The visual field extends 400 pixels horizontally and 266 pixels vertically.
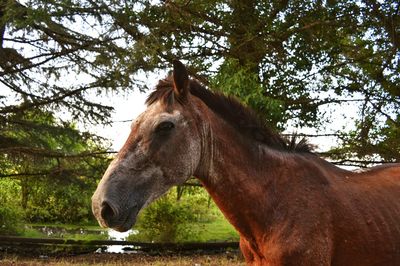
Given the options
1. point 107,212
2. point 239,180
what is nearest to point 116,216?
point 107,212

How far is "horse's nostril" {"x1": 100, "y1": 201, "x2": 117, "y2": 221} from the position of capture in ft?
8.32

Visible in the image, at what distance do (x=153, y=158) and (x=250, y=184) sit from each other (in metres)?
0.71

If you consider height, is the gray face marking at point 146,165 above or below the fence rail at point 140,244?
above

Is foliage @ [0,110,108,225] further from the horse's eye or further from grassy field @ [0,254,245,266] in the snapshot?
the horse's eye

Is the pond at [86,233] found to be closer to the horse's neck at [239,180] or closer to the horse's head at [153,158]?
the horse's neck at [239,180]

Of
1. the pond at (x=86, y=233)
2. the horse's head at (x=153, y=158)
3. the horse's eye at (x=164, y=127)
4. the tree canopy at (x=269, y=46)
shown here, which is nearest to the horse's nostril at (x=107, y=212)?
the horse's head at (x=153, y=158)

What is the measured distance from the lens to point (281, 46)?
8.63 metres

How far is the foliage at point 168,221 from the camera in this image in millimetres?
14125

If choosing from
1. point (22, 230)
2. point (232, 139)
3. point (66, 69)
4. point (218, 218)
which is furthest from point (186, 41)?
point (218, 218)

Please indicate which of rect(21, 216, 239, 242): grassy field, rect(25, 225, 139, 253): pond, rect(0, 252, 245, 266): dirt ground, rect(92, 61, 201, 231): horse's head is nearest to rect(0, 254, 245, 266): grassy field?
rect(0, 252, 245, 266): dirt ground

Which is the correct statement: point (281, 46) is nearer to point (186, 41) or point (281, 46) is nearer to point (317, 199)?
point (186, 41)

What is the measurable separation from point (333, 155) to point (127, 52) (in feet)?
15.7

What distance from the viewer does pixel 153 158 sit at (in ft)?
9.17

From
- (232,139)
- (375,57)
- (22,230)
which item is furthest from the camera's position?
(22,230)
